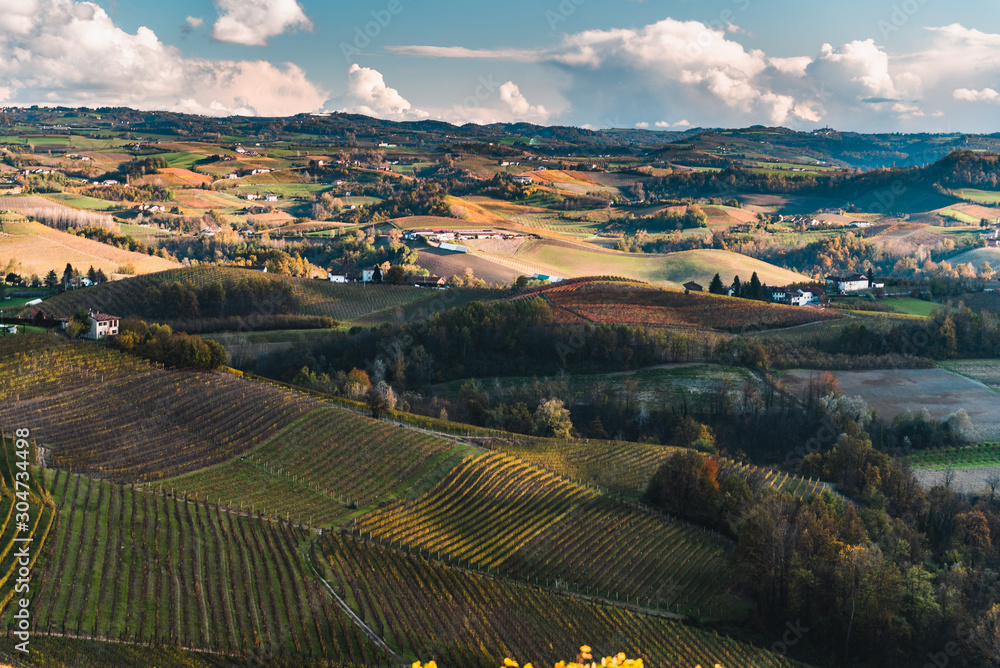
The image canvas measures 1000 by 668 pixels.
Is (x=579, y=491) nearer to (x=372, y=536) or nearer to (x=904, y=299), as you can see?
(x=372, y=536)

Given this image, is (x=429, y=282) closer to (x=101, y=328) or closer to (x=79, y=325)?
(x=101, y=328)

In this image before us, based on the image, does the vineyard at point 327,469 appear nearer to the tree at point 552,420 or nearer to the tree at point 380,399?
the tree at point 380,399

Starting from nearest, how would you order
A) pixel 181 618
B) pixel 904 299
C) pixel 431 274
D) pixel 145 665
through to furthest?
pixel 145 665 → pixel 181 618 → pixel 904 299 → pixel 431 274

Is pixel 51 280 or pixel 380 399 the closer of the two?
pixel 380 399

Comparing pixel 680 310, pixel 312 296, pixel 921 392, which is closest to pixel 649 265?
pixel 680 310

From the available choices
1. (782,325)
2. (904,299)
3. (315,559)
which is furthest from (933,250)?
(315,559)
